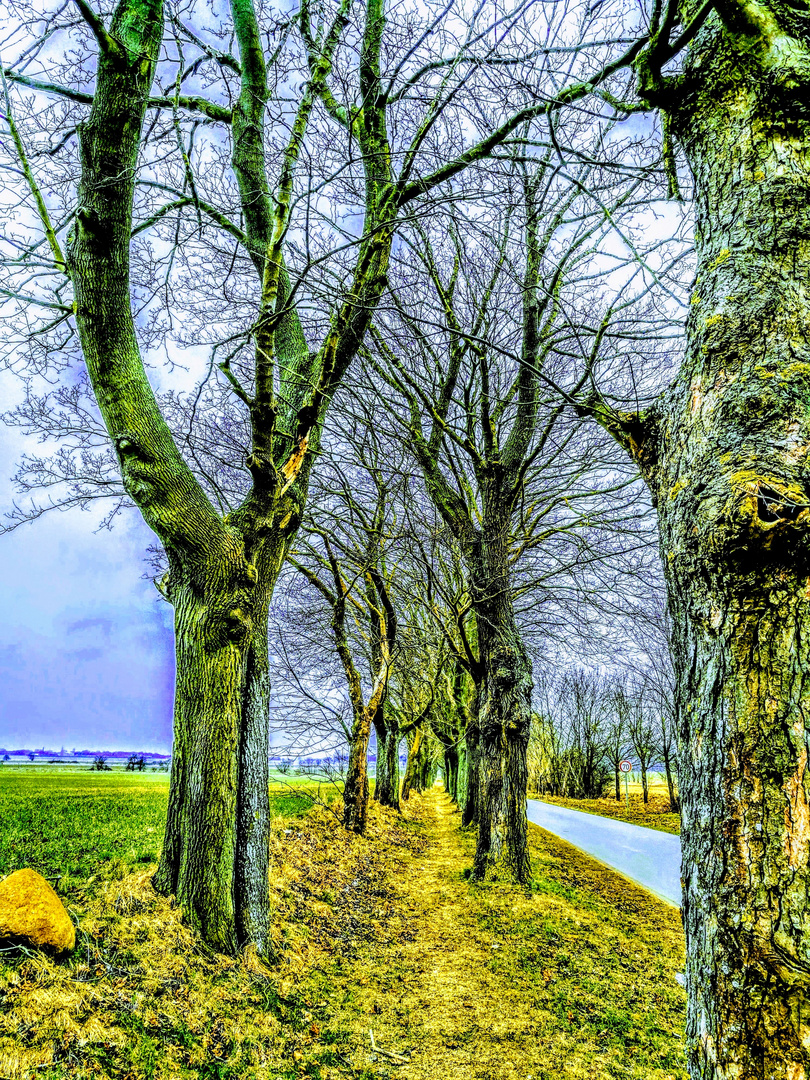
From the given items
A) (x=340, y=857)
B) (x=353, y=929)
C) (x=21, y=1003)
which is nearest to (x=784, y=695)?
(x=21, y=1003)

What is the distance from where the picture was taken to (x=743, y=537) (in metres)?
2.05

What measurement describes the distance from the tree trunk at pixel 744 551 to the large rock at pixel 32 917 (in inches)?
131

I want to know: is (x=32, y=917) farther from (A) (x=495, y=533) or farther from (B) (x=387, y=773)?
(B) (x=387, y=773)

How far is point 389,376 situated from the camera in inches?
382

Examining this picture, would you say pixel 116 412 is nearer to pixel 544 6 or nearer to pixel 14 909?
pixel 14 909

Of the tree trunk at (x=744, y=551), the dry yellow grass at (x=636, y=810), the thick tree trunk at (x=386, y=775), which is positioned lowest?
the dry yellow grass at (x=636, y=810)

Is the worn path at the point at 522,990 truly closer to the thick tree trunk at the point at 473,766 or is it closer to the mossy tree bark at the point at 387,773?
the thick tree trunk at the point at 473,766

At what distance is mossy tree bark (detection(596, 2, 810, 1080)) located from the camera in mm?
1804

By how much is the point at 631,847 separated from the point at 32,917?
48.9 ft

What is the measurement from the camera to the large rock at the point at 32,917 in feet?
10.4

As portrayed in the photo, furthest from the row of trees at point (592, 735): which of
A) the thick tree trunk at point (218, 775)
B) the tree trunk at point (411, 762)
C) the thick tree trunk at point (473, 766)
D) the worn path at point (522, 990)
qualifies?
the thick tree trunk at point (218, 775)

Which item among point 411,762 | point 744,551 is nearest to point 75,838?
point 744,551

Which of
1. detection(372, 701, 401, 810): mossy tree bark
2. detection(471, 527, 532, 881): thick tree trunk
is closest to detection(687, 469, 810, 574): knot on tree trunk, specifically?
detection(471, 527, 532, 881): thick tree trunk

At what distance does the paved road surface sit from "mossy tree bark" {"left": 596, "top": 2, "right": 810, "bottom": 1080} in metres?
8.53
